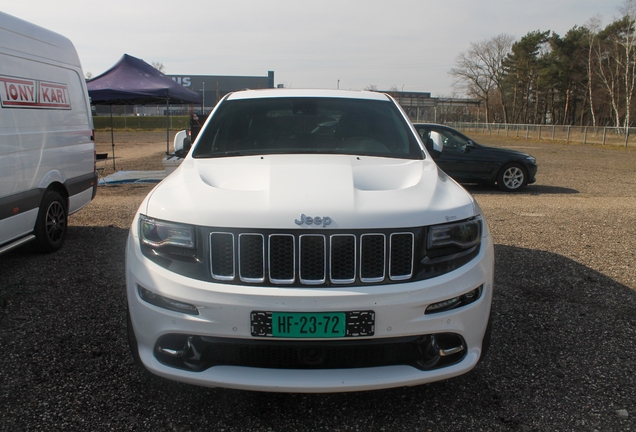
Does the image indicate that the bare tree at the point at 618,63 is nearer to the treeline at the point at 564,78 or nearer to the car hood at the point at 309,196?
the treeline at the point at 564,78

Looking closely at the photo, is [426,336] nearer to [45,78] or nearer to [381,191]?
[381,191]

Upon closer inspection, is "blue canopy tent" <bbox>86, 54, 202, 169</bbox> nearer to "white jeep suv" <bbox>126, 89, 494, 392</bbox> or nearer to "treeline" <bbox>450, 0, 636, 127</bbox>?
"white jeep suv" <bbox>126, 89, 494, 392</bbox>

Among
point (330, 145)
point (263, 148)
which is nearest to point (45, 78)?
point (263, 148)

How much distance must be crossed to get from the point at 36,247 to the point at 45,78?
1.77m

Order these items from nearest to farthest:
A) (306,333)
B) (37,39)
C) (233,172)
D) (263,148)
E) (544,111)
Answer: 1. (306,333)
2. (233,172)
3. (263,148)
4. (37,39)
5. (544,111)

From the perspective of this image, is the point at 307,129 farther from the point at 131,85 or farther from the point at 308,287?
the point at 131,85

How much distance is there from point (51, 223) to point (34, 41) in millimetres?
1875

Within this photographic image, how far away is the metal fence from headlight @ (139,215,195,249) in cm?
3319

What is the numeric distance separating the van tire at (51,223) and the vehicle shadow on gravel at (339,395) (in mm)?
1156

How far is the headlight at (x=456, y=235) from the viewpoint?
2.45 metres

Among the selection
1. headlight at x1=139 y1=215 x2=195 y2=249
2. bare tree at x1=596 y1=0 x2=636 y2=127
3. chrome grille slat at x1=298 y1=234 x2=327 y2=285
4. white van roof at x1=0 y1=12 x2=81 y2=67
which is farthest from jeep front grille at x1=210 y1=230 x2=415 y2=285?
bare tree at x1=596 y1=0 x2=636 y2=127

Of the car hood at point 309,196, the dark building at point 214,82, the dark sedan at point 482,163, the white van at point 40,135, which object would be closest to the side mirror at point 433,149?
the car hood at point 309,196

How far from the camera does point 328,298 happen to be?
7.46 feet

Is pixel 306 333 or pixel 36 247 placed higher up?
pixel 306 333
